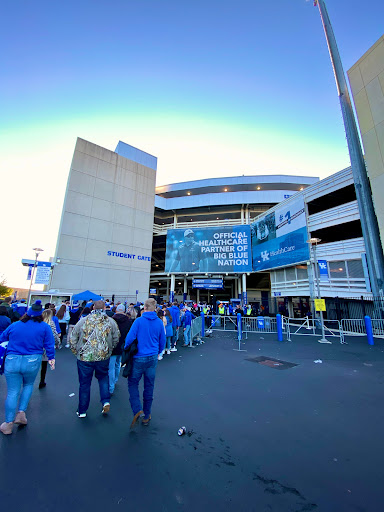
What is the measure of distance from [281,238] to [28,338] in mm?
23049

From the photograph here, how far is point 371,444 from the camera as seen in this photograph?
9.65 ft

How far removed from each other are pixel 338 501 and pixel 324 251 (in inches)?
777

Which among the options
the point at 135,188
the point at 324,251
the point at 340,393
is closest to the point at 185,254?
the point at 135,188

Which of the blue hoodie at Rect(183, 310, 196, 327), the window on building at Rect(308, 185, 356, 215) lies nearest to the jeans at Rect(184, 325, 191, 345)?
the blue hoodie at Rect(183, 310, 196, 327)

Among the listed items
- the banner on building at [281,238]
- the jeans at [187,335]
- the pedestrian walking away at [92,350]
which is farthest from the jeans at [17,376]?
the banner on building at [281,238]

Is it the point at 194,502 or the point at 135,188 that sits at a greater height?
the point at 135,188

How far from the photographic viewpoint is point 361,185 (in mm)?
15734

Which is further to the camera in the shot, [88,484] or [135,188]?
[135,188]

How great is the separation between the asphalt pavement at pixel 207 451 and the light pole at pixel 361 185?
12776mm

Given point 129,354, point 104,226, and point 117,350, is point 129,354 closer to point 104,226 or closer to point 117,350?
point 117,350

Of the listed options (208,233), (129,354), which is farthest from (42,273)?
(208,233)

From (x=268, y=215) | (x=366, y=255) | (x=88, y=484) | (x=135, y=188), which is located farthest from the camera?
(x=135, y=188)

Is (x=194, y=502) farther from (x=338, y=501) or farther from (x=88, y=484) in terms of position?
(x=338, y=501)

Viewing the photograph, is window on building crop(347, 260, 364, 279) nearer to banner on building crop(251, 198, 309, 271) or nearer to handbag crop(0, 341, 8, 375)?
banner on building crop(251, 198, 309, 271)
